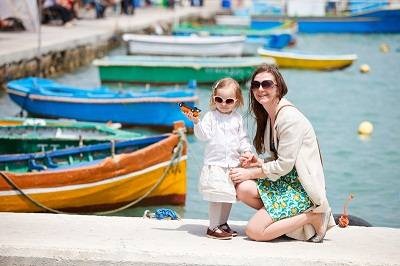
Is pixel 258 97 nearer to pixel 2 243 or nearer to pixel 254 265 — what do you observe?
pixel 254 265

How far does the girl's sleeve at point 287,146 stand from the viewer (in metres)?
4.88

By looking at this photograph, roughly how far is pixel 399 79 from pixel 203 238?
20.6m

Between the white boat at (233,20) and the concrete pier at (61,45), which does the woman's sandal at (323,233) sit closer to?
the concrete pier at (61,45)

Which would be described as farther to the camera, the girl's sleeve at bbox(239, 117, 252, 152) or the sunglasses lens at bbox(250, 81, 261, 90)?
the girl's sleeve at bbox(239, 117, 252, 152)

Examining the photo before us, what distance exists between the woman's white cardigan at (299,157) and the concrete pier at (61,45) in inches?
539

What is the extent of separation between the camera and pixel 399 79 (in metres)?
24.7

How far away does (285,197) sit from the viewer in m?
4.98

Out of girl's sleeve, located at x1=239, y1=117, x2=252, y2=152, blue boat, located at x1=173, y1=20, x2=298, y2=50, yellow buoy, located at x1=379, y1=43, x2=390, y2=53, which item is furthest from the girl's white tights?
yellow buoy, located at x1=379, y1=43, x2=390, y2=53

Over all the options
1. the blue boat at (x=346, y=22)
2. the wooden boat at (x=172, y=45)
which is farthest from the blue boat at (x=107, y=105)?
the blue boat at (x=346, y=22)

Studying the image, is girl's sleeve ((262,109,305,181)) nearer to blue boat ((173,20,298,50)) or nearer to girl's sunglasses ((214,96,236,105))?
girl's sunglasses ((214,96,236,105))

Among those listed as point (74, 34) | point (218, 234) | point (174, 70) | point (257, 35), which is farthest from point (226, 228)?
point (257, 35)

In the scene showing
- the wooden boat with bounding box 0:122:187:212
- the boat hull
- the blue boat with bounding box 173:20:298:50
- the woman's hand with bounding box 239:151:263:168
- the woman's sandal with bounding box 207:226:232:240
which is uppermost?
the woman's hand with bounding box 239:151:263:168

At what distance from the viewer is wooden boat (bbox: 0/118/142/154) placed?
35.2 ft

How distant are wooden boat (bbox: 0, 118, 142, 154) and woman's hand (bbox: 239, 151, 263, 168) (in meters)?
5.66
